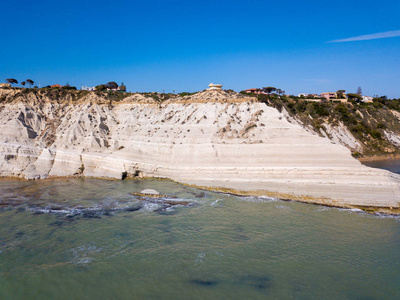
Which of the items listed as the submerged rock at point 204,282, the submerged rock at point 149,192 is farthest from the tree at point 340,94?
the submerged rock at point 204,282

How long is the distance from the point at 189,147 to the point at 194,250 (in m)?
12.5

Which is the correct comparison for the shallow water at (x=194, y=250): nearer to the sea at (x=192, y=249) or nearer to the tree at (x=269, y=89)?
the sea at (x=192, y=249)

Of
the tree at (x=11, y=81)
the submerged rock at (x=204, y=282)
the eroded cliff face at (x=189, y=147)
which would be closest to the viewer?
the submerged rock at (x=204, y=282)

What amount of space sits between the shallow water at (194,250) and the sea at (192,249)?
0.14 feet

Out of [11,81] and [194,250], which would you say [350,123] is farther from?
[11,81]

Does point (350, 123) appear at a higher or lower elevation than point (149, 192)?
higher

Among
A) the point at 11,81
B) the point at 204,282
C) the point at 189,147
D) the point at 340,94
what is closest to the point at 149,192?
the point at 189,147

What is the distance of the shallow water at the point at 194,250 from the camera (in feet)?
31.7

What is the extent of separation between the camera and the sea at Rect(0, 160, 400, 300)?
9.66 metres

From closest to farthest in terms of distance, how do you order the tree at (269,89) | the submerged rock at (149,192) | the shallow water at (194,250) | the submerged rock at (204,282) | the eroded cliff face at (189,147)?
the shallow water at (194,250) < the submerged rock at (204,282) < the eroded cliff face at (189,147) < the submerged rock at (149,192) < the tree at (269,89)

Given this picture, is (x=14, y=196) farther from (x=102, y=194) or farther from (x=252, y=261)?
(x=252, y=261)

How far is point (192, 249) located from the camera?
12.2 m

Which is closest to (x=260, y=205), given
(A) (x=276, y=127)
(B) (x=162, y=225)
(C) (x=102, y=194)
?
(B) (x=162, y=225)

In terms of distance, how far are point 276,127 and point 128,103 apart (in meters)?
18.8
